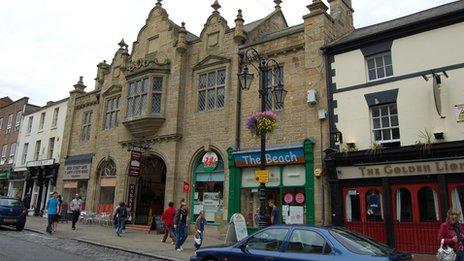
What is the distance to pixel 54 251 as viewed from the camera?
1288 centimetres

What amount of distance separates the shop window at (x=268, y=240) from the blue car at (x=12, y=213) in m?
14.8

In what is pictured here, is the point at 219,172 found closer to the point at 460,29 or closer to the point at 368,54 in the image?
the point at 368,54

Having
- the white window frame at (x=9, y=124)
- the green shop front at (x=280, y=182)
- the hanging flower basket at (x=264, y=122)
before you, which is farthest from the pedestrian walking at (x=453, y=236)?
the white window frame at (x=9, y=124)

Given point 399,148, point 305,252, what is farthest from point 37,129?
point 305,252

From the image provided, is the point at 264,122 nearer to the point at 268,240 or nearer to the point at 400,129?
the point at 400,129

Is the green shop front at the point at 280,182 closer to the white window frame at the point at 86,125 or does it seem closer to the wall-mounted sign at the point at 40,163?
the white window frame at the point at 86,125

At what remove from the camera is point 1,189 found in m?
37.4

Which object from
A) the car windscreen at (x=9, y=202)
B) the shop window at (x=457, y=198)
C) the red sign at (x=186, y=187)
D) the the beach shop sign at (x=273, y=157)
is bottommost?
the car windscreen at (x=9, y=202)

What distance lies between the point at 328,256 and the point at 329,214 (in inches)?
341

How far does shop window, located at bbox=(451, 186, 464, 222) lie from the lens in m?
12.9

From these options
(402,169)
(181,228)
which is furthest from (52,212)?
(402,169)

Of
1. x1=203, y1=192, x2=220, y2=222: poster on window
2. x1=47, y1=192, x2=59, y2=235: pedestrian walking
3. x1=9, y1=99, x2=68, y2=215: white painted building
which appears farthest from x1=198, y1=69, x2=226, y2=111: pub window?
x1=9, y1=99, x2=68, y2=215: white painted building

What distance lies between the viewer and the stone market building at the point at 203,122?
16734 millimetres

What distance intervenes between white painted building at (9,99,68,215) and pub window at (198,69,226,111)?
47.1ft
